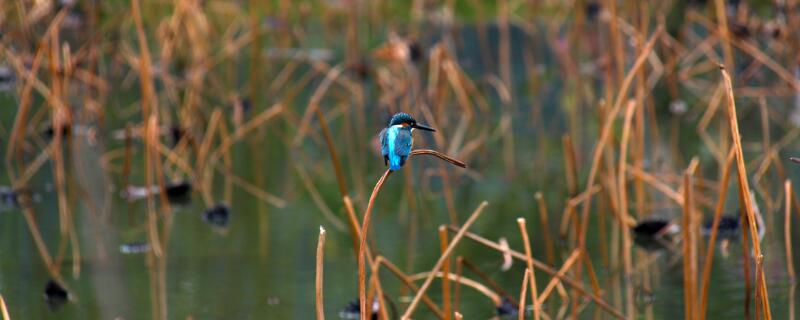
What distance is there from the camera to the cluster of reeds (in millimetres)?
2916

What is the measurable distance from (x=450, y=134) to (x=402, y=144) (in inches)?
146

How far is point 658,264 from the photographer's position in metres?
3.31

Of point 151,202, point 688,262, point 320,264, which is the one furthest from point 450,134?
point 320,264

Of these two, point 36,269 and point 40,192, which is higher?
point 40,192

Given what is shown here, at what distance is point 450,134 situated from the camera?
5.27 m

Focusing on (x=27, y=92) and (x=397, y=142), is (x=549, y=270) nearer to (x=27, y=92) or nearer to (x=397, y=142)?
(x=397, y=142)

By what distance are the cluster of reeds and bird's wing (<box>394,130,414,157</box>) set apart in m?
0.24

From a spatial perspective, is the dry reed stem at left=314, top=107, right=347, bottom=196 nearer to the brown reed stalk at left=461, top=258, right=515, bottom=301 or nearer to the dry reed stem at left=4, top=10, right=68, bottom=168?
the brown reed stalk at left=461, top=258, right=515, bottom=301

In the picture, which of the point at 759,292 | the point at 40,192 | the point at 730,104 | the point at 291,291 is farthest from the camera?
the point at 40,192

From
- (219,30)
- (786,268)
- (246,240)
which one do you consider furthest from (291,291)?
(219,30)

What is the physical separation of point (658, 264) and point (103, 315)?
151 cm

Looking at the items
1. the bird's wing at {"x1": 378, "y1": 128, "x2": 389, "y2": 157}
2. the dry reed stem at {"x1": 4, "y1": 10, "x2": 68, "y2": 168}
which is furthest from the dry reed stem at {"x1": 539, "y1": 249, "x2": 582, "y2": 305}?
the dry reed stem at {"x1": 4, "y1": 10, "x2": 68, "y2": 168}

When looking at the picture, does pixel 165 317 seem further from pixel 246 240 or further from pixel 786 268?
pixel 786 268

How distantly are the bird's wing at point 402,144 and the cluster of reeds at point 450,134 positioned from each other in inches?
9.6
